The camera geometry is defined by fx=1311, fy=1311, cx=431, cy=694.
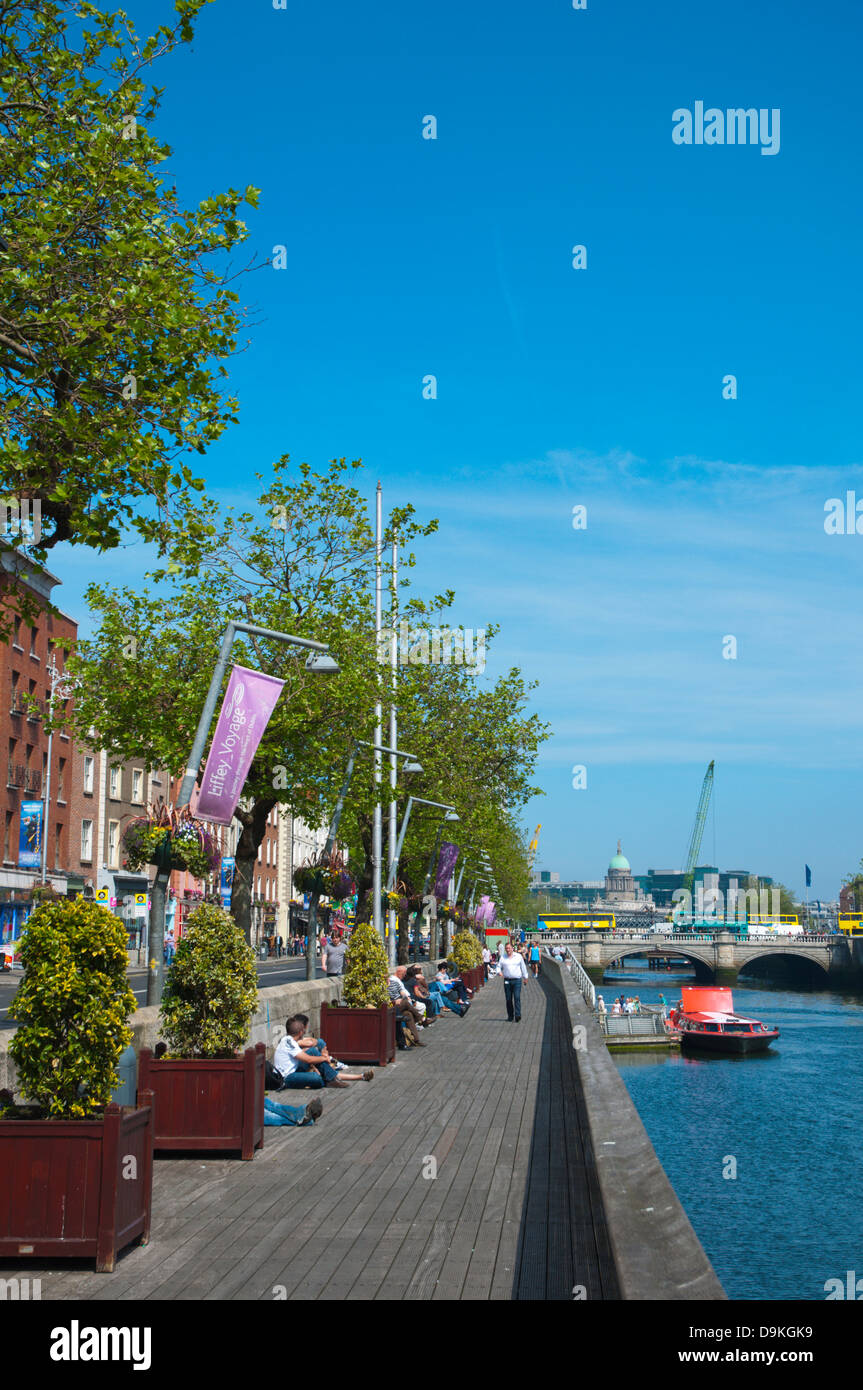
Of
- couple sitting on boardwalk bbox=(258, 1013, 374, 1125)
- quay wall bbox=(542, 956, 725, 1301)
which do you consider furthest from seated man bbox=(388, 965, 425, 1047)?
quay wall bbox=(542, 956, 725, 1301)

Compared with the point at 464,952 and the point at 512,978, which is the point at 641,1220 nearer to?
the point at 512,978

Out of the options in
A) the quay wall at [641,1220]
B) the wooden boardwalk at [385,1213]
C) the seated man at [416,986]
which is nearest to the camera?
the quay wall at [641,1220]

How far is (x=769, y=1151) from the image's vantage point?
4091 centimetres

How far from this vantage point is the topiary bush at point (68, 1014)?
7809 millimetres

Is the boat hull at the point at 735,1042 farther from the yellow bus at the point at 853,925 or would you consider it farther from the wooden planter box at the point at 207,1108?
the yellow bus at the point at 853,925

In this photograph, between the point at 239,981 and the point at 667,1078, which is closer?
the point at 239,981

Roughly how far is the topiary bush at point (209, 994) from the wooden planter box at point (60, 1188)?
3958 mm

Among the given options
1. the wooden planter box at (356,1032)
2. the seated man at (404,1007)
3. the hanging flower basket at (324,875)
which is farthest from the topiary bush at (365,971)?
the hanging flower basket at (324,875)

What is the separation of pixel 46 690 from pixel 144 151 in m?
47.7

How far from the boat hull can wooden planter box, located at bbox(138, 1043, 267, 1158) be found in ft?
202
